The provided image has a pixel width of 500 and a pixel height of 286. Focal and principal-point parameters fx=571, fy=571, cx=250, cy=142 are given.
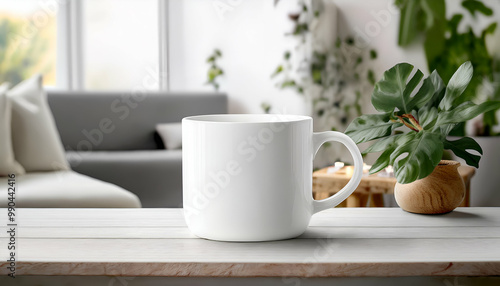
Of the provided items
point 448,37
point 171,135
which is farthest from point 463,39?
point 171,135

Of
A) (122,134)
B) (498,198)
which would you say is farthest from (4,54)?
(498,198)

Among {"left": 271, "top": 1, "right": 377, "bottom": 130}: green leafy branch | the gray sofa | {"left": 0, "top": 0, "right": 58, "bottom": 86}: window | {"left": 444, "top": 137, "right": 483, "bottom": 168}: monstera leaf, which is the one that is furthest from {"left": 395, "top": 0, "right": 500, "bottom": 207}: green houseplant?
{"left": 444, "top": 137, "right": 483, "bottom": 168}: monstera leaf

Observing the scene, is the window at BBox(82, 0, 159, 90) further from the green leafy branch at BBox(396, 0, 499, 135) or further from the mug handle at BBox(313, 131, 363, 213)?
the mug handle at BBox(313, 131, 363, 213)

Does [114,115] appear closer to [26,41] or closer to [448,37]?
[26,41]

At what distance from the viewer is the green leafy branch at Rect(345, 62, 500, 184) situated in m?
0.71

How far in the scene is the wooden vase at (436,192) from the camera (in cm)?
77

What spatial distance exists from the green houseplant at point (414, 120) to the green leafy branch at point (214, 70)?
3083mm

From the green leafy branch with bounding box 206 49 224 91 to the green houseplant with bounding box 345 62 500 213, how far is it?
308 centimetres

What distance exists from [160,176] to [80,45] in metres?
1.47

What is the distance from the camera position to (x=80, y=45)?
3.79 metres

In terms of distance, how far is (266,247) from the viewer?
0.62 metres

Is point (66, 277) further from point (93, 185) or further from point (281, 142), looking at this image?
point (93, 185)

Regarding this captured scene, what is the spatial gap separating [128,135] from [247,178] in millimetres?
2723

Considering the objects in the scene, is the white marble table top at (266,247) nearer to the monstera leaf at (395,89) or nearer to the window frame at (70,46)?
the monstera leaf at (395,89)
